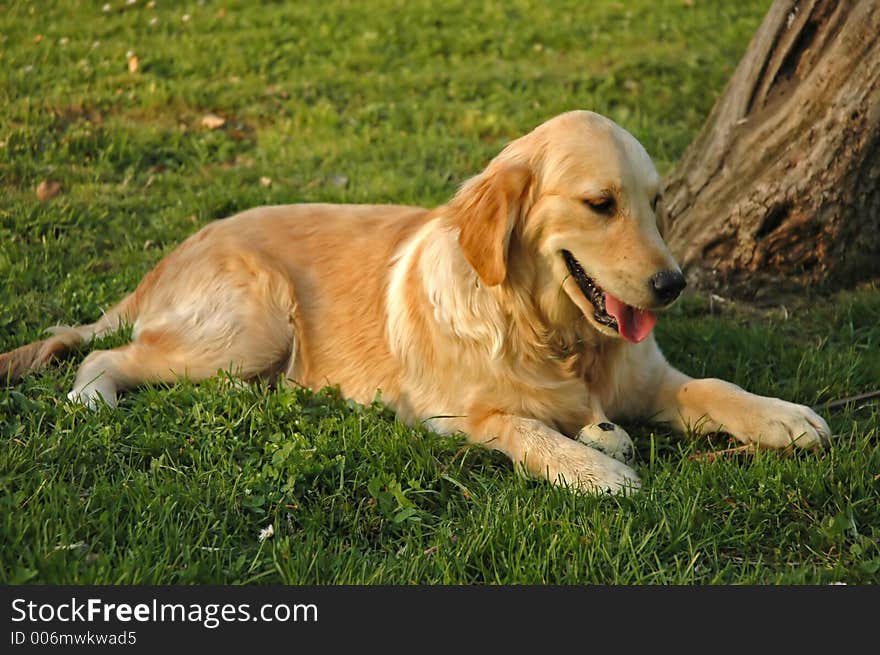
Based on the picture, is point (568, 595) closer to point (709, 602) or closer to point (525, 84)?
point (709, 602)

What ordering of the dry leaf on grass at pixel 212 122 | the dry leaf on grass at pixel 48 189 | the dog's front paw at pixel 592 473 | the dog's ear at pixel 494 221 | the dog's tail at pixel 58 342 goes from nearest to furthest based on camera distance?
the dog's front paw at pixel 592 473 < the dog's ear at pixel 494 221 < the dog's tail at pixel 58 342 < the dry leaf on grass at pixel 48 189 < the dry leaf on grass at pixel 212 122

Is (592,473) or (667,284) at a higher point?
(667,284)

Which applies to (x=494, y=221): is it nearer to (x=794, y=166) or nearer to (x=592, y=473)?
(x=592, y=473)

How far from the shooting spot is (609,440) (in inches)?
140

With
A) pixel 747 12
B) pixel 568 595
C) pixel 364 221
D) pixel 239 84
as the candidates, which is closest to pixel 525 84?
pixel 239 84

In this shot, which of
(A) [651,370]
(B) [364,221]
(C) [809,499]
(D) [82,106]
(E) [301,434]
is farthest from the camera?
(D) [82,106]

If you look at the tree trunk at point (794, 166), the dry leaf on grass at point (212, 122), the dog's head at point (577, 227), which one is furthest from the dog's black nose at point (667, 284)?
the dry leaf on grass at point (212, 122)

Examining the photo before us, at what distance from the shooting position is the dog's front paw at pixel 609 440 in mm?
3539

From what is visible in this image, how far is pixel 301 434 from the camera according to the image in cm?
363

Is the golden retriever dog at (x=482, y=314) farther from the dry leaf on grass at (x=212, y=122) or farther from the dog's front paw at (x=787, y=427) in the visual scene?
the dry leaf on grass at (x=212, y=122)

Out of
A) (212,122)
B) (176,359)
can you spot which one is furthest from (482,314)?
(212,122)

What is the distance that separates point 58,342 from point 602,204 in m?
2.47

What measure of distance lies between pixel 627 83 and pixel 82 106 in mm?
4382

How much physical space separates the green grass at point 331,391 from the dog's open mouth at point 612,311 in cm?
44
